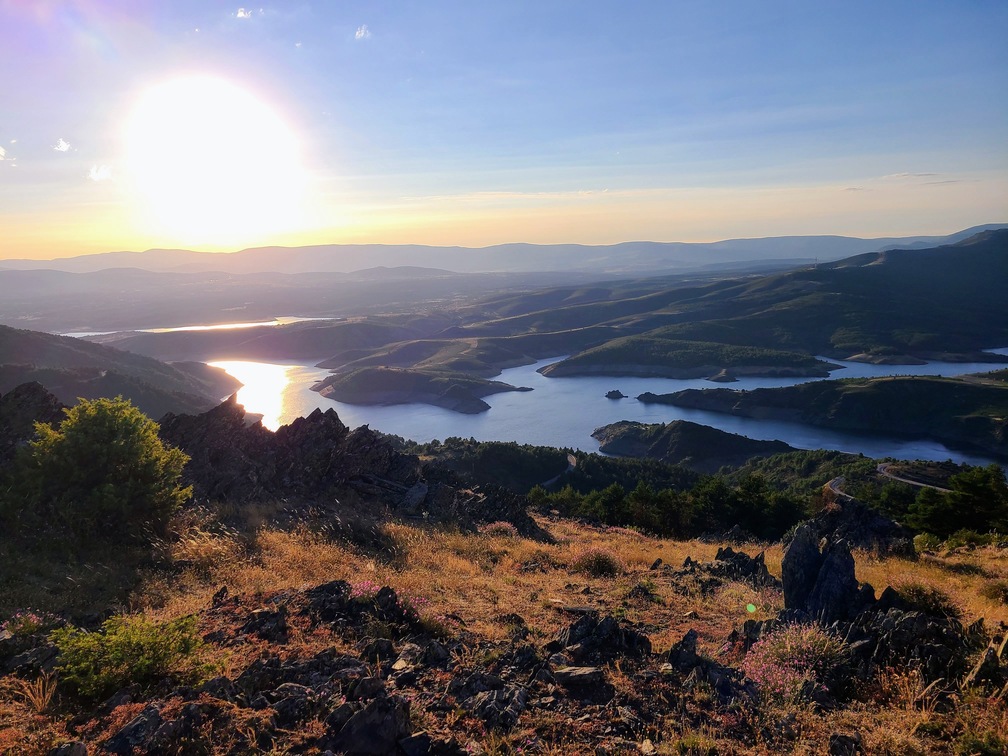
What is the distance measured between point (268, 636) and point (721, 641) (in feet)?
23.1

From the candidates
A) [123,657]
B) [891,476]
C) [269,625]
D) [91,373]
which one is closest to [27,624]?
[123,657]

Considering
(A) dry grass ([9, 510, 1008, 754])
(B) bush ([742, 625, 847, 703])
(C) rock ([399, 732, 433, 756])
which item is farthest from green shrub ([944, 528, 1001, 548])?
(C) rock ([399, 732, 433, 756])

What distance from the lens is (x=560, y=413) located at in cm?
13138

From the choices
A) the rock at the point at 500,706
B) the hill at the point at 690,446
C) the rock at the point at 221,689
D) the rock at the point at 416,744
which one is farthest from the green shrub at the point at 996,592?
the hill at the point at 690,446

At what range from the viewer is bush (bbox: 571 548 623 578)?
14.8 m

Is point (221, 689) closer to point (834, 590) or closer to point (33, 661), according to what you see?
point (33, 661)

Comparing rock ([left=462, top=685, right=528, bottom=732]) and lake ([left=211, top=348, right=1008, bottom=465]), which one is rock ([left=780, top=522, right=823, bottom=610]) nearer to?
rock ([left=462, top=685, right=528, bottom=732])

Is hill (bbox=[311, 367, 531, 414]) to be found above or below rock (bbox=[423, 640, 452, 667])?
below

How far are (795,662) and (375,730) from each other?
5464 millimetres

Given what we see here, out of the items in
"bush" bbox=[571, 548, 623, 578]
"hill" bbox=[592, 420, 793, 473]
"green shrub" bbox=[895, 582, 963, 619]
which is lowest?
"hill" bbox=[592, 420, 793, 473]

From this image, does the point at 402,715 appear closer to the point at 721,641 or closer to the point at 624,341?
the point at 721,641

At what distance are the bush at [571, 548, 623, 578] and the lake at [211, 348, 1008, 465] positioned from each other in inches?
3633

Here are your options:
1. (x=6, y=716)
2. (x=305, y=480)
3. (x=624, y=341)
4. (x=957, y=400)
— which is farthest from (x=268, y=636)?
(x=624, y=341)

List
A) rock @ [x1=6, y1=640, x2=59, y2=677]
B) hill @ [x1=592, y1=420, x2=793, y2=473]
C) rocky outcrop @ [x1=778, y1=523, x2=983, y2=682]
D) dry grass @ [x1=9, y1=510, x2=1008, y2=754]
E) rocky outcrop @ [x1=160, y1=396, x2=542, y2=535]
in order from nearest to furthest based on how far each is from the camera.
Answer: dry grass @ [x1=9, y1=510, x2=1008, y2=754], rock @ [x1=6, y1=640, x2=59, y2=677], rocky outcrop @ [x1=778, y1=523, x2=983, y2=682], rocky outcrop @ [x1=160, y1=396, x2=542, y2=535], hill @ [x1=592, y1=420, x2=793, y2=473]
